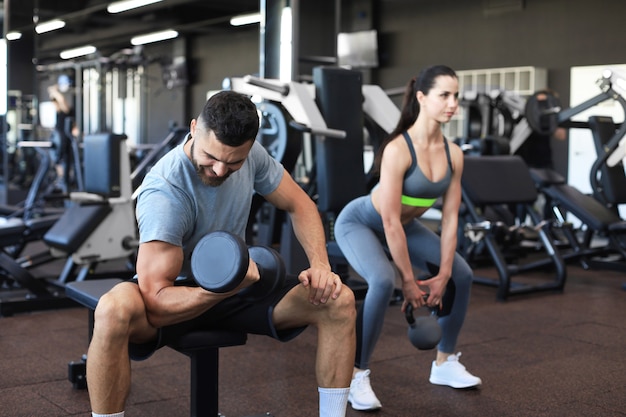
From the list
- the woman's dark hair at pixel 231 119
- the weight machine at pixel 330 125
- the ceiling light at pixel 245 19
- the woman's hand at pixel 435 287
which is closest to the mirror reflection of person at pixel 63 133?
the weight machine at pixel 330 125

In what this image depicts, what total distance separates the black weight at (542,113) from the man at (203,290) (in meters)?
4.14

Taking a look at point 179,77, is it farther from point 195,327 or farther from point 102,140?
point 195,327

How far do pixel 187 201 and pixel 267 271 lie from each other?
26 cm

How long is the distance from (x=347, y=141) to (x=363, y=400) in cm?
187

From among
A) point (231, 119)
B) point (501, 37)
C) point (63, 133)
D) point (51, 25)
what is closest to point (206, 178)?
point (231, 119)

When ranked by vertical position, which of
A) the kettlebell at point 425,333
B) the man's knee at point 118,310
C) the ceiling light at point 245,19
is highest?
the ceiling light at point 245,19

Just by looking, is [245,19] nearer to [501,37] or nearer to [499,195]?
[501,37]

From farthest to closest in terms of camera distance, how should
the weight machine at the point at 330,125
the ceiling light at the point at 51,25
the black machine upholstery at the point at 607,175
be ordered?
the ceiling light at the point at 51,25 → the black machine upholstery at the point at 607,175 → the weight machine at the point at 330,125

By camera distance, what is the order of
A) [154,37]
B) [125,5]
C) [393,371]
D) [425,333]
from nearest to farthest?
[425,333] < [393,371] < [125,5] < [154,37]

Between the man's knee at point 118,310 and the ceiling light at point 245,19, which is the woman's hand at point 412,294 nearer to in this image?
the man's knee at point 118,310

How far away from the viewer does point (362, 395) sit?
2.58 m

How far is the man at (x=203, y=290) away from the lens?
5.90ft

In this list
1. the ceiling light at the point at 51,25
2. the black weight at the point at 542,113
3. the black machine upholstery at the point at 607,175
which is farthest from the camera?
the ceiling light at the point at 51,25

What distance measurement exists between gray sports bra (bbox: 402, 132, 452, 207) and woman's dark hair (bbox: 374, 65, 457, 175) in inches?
3.4
